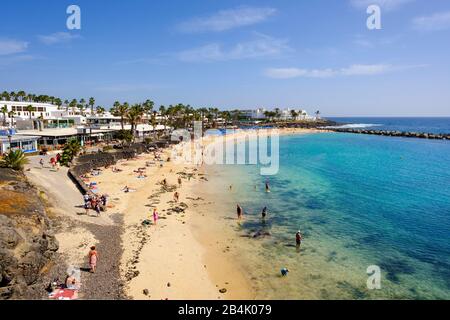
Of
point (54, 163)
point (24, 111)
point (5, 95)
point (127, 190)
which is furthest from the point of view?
point (5, 95)

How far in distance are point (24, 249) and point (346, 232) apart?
22928mm

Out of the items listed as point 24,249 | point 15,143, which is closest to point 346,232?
point 24,249

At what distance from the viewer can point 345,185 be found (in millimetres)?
44219

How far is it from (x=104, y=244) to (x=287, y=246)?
12.9m

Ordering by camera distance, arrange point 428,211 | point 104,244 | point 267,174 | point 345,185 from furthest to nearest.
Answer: point 267,174, point 345,185, point 428,211, point 104,244

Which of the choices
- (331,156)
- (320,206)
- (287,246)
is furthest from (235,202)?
(331,156)

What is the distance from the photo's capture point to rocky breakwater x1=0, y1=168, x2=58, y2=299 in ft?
46.9

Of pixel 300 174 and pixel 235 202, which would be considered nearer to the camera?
pixel 235 202

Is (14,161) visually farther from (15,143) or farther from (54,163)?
(15,143)

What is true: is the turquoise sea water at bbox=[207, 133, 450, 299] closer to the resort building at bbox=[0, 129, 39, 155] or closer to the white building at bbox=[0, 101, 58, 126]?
the resort building at bbox=[0, 129, 39, 155]

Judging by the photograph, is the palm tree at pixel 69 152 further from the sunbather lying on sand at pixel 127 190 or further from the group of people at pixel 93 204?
the group of people at pixel 93 204

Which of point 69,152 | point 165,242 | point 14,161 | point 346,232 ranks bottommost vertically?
point 346,232

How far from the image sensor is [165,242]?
22.8m
